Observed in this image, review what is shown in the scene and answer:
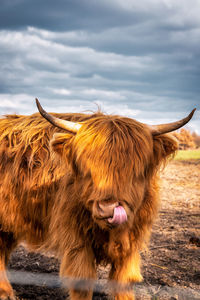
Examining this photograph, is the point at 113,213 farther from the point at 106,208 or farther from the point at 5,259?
the point at 5,259

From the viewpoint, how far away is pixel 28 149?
303 centimetres

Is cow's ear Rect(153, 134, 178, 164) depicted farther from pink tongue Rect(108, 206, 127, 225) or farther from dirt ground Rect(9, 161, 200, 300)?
pink tongue Rect(108, 206, 127, 225)

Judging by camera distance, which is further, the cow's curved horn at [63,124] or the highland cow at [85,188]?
the cow's curved horn at [63,124]

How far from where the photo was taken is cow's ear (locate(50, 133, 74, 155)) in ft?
8.11

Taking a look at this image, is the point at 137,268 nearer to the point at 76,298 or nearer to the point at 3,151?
the point at 76,298

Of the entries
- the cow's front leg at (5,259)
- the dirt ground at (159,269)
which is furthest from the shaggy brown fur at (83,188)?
the dirt ground at (159,269)

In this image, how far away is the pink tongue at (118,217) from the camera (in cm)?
200

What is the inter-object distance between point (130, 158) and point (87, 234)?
70cm

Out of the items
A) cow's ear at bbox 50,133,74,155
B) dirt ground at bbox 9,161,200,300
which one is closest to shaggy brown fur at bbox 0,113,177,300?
cow's ear at bbox 50,133,74,155

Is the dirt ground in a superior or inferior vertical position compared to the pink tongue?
inferior

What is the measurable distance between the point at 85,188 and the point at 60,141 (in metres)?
0.42

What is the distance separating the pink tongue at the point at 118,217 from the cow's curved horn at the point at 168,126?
0.70 meters

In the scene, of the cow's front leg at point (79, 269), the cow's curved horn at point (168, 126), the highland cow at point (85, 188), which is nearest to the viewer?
the highland cow at point (85, 188)

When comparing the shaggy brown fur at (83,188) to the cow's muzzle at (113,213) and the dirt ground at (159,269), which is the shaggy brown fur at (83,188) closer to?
the cow's muzzle at (113,213)
